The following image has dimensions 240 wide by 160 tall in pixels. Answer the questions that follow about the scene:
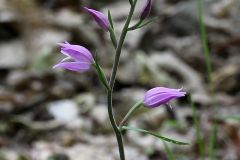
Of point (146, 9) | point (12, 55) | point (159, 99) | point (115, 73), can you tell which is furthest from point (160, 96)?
point (12, 55)

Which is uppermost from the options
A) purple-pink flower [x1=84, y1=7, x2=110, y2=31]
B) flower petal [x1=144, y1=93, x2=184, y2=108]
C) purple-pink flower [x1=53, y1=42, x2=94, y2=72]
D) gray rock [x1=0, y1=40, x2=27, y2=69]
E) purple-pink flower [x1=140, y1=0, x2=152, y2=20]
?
purple-pink flower [x1=140, y1=0, x2=152, y2=20]

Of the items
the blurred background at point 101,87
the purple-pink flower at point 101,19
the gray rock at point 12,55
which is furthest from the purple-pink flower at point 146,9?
the gray rock at point 12,55

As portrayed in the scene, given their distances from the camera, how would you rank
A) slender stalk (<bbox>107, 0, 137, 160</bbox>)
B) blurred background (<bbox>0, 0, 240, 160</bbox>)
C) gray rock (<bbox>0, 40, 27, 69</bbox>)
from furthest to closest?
gray rock (<bbox>0, 40, 27, 69</bbox>)
blurred background (<bbox>0, 0, 240, 160</bbox>)
slender stalk (<bbox>107, 0, 137, 160</bbox>)

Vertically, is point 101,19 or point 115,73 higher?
point 101,19

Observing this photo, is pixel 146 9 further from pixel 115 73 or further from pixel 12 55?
pixel 12 55

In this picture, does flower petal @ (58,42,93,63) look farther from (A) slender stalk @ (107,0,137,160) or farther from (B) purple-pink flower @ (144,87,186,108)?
(B) purple-pink flower @ (144,87,186,108)

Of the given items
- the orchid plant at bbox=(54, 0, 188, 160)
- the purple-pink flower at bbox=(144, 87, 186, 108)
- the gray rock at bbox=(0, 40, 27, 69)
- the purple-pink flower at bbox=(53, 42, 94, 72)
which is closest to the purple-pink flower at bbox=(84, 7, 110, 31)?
the orchid plant at bbox=(54, 0, 188, 160)

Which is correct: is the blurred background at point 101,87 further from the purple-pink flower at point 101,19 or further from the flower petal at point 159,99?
the purple-pink flower at point 101,19
